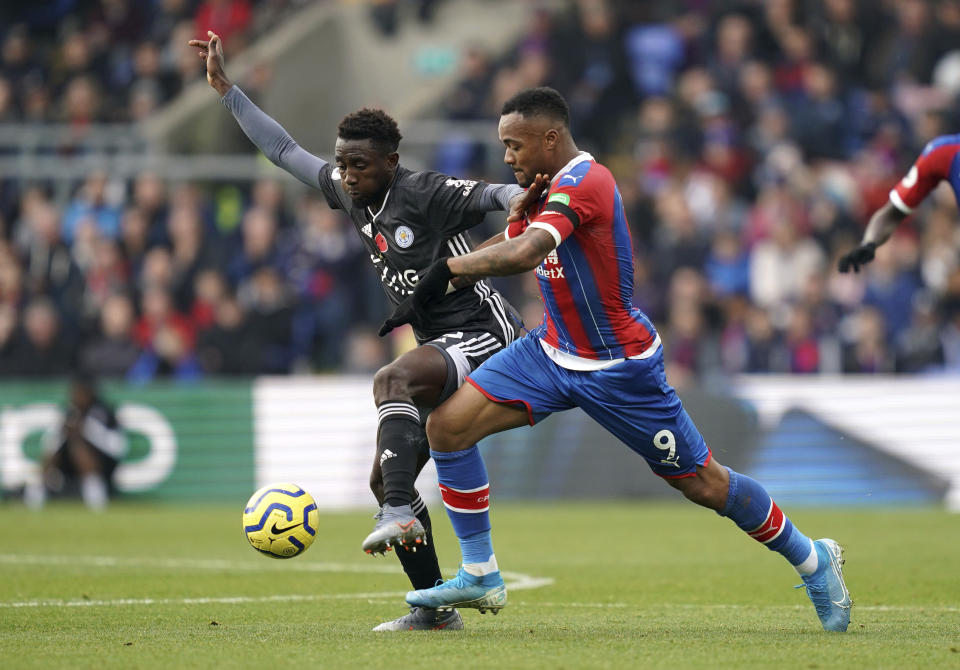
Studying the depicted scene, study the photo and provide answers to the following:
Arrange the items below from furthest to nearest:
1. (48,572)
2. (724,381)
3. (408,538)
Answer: (724,381), (48,572), (408,538)

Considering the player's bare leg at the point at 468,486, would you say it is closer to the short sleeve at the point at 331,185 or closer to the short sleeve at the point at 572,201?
the short sleeve at the point at 572,201

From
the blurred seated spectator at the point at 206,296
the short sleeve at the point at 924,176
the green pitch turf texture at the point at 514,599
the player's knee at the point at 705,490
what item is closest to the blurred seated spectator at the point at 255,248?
the blurred seated spectator at the point at 206,296

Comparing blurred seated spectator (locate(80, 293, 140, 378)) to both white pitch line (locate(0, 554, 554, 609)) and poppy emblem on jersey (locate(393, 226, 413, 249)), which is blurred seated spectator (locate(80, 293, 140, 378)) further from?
poppy emblem on jersey (locate(393, 226, 413, 249))

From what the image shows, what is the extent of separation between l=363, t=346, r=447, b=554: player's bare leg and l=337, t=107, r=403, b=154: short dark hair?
1.04m

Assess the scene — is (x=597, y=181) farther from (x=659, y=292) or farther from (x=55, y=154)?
(x=55, y=154)

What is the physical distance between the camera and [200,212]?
64.9ft

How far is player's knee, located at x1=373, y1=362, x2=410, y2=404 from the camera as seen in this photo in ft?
22.1

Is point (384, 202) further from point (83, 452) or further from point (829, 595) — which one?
point (83, 452)

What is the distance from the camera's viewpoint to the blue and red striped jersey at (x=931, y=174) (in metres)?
8.35

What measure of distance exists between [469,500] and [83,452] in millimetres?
10926

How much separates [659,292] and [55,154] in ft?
31.0

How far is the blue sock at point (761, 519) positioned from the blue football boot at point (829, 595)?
0.31 feet

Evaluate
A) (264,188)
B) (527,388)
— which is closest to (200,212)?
(264,188)

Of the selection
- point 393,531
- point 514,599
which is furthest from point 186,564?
point 393,531
